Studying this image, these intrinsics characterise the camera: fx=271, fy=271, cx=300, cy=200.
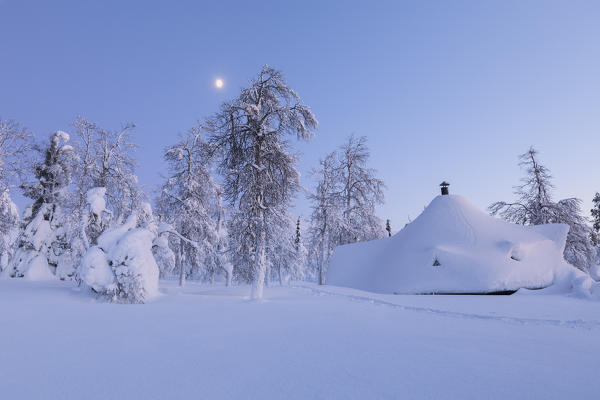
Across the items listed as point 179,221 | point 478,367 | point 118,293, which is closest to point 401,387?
point 478,367

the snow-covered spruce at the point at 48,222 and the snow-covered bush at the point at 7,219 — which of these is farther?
the snow-covered bush at the point at 7,219

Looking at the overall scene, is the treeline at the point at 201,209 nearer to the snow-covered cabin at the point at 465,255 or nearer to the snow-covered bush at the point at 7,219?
the snow-covered bush at the point at 7,219

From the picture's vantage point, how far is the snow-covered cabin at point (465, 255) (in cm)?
1170

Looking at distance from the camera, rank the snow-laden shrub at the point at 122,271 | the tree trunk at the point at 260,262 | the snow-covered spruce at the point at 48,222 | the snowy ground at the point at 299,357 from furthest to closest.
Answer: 1. the snow-covered spruce at the point at 48,222
2. the tree trunk at the point at 260,262
3. the snow-laden shrub at the point at 122,271
4. the snowy ground at the point at 299,357

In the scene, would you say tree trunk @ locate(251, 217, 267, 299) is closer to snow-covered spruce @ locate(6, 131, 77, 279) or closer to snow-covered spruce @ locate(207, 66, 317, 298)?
snow-covered spruce @ locate(207, 66, 317, 298)

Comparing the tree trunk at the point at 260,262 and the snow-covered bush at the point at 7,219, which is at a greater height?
the snow-covered bush at the point at 7,219

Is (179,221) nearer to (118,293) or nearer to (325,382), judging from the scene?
(118,293)

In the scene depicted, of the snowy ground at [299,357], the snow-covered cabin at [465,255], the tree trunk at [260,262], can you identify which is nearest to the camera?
the snowy ground at [299,357]

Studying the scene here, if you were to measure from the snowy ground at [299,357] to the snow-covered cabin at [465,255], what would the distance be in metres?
6.12

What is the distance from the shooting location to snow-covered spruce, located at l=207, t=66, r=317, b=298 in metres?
11.0

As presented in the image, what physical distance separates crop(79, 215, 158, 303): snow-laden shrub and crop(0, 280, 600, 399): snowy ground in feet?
9.89

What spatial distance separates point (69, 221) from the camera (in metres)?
17.0

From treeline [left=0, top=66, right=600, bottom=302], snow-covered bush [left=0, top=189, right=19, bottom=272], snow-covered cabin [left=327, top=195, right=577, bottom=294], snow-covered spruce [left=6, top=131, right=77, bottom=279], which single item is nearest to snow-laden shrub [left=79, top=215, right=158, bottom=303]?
treeline [left=0, top=66, right=600, bottom=302]

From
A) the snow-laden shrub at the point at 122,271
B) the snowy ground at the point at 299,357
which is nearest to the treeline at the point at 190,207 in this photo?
the snow-laden shrub at the point at 122,271
